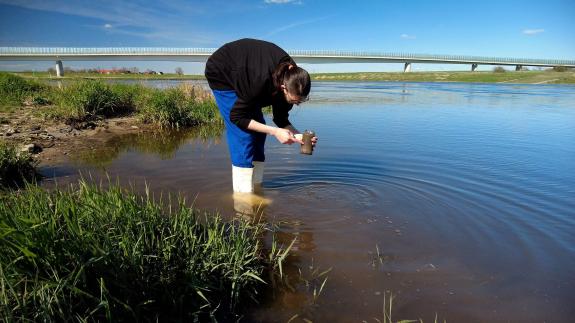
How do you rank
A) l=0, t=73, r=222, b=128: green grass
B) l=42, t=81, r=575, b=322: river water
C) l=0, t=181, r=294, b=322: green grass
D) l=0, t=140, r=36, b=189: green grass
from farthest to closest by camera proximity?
l=0, t=73, r=222, b=128: green grass → l=0, t=140, r=36, b=189: green grass → l=42, t=81, r=575, b=322: river water → l=0, t=181, r=294, b=322: green grass

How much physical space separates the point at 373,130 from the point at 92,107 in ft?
25.7

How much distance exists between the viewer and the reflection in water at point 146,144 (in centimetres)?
652

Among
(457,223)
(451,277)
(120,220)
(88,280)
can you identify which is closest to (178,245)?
(120,220)

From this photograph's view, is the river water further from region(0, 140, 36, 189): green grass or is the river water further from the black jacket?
the black jacket

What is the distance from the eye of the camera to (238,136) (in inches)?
165

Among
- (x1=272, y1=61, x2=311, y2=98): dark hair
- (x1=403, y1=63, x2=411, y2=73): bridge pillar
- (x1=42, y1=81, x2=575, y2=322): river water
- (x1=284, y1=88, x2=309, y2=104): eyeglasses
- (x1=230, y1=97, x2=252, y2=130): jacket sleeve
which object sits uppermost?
(x1=403, y1=63, x2=411, y2=73): bridge pillar

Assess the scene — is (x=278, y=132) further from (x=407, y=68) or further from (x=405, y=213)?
(x=407, y=68)

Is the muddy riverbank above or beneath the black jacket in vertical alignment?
beneath

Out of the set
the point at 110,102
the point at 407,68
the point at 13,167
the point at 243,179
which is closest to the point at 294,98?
the point at 243,179

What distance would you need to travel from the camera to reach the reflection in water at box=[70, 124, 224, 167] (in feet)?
21.4

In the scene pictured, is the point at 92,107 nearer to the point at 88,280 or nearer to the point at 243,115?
the point at 243,115

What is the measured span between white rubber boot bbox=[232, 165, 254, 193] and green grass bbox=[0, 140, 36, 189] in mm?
2765

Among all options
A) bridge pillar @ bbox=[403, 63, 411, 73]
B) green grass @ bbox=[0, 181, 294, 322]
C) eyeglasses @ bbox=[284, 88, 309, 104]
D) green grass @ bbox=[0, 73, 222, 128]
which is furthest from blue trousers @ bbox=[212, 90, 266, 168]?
bridge pillar @ bbox=[403, 63, 411, 73]

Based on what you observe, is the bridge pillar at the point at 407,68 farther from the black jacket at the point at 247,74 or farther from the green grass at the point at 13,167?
the green grass at the point at 13,167
